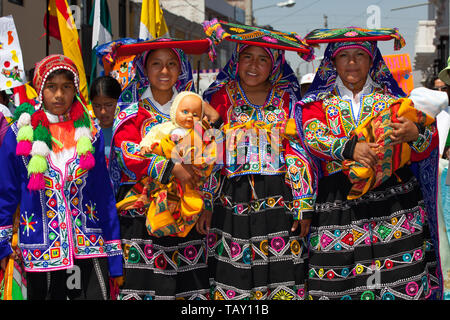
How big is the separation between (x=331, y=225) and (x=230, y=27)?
1420 millimetres

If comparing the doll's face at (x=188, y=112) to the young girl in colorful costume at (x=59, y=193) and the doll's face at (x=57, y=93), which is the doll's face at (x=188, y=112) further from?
the doll's face at (x=57, y=93)

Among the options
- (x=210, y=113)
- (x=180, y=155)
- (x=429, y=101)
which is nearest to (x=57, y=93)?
(x=180, y=155)

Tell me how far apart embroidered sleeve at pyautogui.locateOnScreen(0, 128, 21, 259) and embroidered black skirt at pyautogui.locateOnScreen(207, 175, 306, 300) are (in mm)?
1263

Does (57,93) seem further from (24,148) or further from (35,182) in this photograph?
(35,182)

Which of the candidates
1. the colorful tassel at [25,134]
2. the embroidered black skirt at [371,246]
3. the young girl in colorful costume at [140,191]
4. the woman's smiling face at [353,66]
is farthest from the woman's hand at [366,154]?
the colorful tassel at [25,134]

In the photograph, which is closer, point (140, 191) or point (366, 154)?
point (366, 154)

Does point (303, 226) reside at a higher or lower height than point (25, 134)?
lower

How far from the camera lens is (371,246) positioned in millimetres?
3453

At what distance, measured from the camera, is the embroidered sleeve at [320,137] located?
339cm

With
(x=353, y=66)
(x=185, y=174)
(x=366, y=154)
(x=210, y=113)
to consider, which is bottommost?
Result: (x=185, y=174)

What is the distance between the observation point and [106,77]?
4.85m

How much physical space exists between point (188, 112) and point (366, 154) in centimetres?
106

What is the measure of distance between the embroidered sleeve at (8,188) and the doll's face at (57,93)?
0.27 metres
